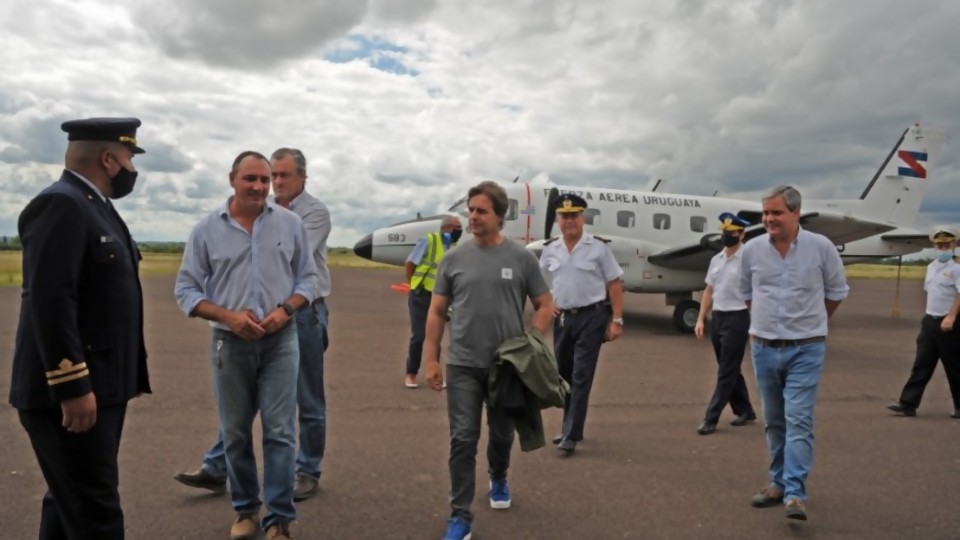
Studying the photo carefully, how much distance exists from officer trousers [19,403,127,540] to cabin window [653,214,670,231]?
14.4 m

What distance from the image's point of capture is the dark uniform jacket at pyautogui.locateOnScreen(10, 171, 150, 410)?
2.71 m

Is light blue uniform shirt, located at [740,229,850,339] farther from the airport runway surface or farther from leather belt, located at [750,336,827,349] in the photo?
the airport runway surface

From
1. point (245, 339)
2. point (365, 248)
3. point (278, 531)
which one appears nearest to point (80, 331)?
point (245, 339)

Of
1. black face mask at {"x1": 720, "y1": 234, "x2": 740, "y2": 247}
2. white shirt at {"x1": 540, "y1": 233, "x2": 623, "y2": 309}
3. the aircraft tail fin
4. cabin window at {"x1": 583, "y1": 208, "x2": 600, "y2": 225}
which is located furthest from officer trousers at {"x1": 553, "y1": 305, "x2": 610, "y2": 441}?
the aircraft tail fin

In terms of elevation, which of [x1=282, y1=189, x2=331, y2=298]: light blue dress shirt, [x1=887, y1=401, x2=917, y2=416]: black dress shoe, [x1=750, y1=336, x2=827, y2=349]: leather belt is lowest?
[x1=887, y1=401, x2=917, y2=416]: black dress shoe

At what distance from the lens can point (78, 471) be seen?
2.87m

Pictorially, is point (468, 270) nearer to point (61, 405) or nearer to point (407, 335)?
point (61, 405)

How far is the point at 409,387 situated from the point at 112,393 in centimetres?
569

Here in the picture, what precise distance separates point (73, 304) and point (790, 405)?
13.3ft

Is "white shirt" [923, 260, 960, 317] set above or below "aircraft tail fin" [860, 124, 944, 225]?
below

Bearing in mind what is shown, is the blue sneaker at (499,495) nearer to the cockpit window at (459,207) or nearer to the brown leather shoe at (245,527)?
the brown leather shoe at (245,527)

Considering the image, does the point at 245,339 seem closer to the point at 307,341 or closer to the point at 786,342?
the point at 307,341

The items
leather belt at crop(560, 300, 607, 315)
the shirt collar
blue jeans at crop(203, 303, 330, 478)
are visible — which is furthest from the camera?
leather belt at crop(560, 300, 607, 315)

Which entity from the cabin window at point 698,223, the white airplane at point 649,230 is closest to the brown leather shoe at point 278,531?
the white airplane at point 649,230
